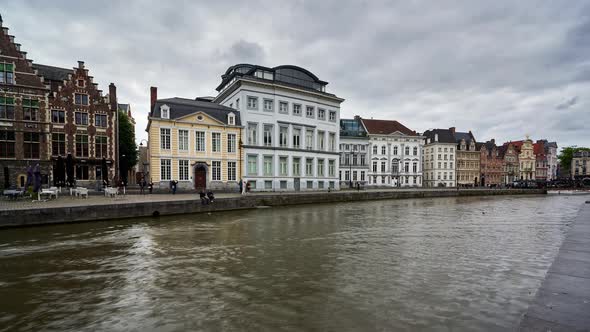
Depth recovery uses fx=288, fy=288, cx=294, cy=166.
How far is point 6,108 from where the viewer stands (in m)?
27.9

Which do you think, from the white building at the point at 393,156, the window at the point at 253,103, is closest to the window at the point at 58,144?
the window at the point at 253,103

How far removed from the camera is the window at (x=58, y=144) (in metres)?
29.5

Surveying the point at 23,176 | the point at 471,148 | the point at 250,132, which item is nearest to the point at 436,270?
the point at 250,132

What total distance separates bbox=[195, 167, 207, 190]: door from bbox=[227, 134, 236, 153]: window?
392 cm

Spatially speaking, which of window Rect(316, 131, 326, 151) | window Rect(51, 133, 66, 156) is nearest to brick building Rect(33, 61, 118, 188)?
window Rect(51, 133, 66, 156)

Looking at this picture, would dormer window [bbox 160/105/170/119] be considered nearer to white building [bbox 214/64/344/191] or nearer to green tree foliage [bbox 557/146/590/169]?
white building [bbox 214/64/344/191]

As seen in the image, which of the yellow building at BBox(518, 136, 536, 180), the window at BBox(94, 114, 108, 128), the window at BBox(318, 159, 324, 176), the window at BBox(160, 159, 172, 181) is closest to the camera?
the window at BBox(160, 159, 172, 181)

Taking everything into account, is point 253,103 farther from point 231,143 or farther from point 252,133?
point 231,143

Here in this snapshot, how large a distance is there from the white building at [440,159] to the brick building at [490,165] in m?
11.2

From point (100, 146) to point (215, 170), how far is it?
1245 cm

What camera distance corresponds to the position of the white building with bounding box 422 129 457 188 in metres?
70.1

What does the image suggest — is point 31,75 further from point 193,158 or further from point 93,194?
point 193,158

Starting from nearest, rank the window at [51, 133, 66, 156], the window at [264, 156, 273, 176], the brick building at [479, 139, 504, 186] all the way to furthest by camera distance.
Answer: the window at [51, 133, 66, 156] → the window at [264, 156, 273, 176] → the brick building at [479, 139, 504, 186]

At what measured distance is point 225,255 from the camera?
981 centimetres
